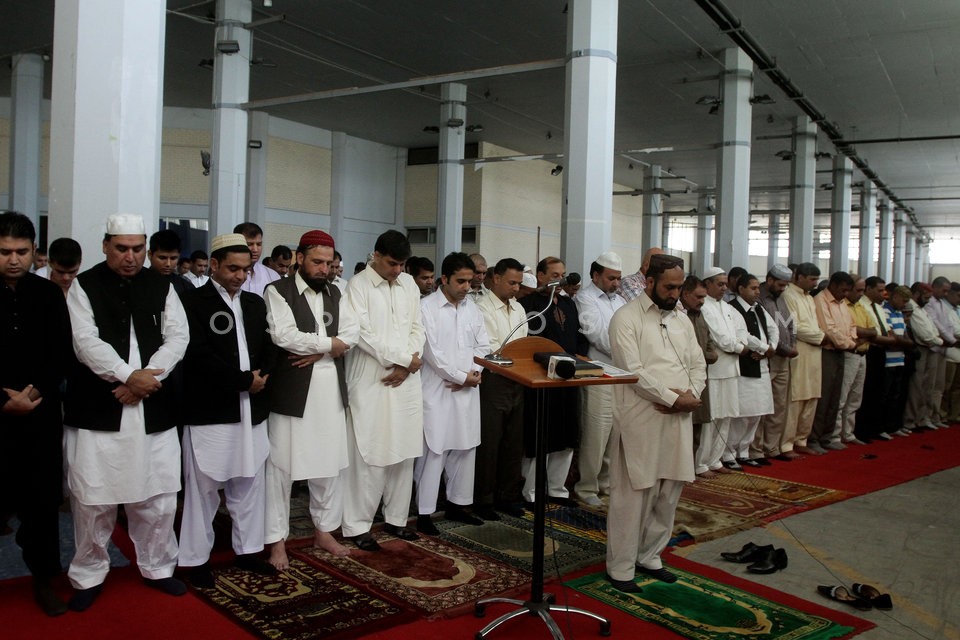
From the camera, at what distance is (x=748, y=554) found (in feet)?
14.4

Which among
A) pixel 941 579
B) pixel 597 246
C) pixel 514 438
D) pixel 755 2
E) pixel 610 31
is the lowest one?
pixel 941 579

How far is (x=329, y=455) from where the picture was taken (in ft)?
13.6

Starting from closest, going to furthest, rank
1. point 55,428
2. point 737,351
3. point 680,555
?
1. point 55,428
2. point 680,555
3. point 737,351

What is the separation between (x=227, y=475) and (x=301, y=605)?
0.72 m

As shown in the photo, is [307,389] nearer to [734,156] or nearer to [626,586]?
[626,586]

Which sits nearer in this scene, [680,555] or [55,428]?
[55,428]

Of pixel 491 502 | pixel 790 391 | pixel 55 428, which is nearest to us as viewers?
pixel 55 428

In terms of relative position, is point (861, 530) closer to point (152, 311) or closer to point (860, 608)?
point (860, 608)

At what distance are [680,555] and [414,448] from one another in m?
1.65

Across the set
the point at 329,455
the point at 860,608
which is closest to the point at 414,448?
the point at 329,455

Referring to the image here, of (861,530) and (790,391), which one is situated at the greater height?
(790,391)

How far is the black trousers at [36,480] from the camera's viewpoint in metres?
3.27

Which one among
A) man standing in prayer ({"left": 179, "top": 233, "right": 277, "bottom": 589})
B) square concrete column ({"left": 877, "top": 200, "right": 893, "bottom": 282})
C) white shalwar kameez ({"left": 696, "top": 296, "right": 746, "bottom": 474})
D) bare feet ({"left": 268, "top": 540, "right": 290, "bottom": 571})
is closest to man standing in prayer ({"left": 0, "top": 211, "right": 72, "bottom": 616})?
man standing in prayer ({"left": 179, "top": 233, "right": 277, "bottom": 589})

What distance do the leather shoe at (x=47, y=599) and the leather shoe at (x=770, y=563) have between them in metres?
3.39
